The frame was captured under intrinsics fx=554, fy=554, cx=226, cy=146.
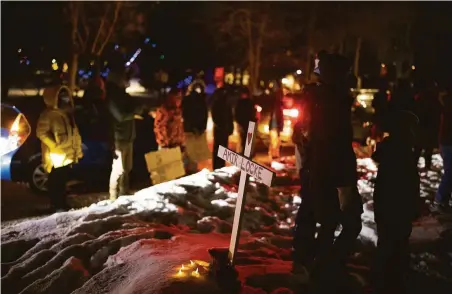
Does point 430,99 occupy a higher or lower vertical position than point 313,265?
higher

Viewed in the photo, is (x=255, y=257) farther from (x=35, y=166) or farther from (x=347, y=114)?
(x=35, y=166)

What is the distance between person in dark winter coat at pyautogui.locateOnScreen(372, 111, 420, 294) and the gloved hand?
35 cm

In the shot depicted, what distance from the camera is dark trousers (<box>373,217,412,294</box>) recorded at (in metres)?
5.32

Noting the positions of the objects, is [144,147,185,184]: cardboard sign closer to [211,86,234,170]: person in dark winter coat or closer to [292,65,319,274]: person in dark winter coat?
[211,86,234,170]: person in dark winter coat

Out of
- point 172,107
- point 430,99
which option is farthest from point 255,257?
point 430,99

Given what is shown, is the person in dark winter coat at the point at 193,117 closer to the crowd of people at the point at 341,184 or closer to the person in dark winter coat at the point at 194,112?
the person in dark winter coat at the point at 194,112

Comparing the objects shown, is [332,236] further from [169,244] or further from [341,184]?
[169,244]

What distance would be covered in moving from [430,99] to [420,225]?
3837 mm

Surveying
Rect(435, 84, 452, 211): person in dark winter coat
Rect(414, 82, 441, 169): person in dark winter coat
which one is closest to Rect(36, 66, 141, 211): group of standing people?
Rect(435, 84, 452, 211): person in dark winter coat

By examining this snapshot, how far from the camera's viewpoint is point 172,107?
33.1ft

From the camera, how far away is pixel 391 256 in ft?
17.6

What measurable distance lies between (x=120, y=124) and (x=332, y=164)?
4.23 meters

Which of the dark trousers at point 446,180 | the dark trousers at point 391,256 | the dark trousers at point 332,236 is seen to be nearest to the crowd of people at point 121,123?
the dark trousers at point 446,180

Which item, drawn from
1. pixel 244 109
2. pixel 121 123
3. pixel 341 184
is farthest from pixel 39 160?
pixel 341 184
